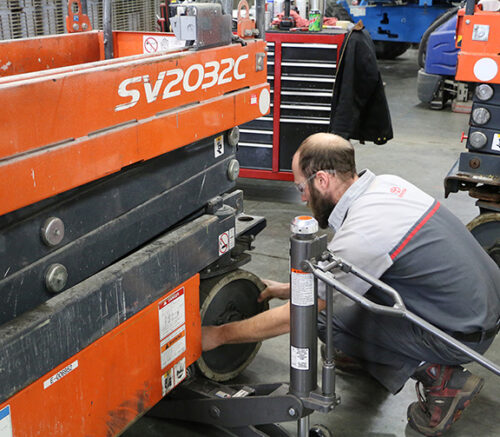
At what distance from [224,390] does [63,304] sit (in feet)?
3.21

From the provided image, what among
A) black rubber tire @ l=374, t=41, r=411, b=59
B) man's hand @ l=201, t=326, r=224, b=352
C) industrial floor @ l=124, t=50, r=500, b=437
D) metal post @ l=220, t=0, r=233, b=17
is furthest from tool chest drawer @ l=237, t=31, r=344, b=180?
black rubber tire @ l=374, t=41, r=411, b=59

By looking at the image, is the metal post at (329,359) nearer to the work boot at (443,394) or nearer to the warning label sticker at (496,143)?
the work boot at (443,394)

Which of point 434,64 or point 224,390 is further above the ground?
point 434,64

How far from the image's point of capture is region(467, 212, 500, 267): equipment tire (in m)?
3.86

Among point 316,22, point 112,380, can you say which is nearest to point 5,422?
point 112,380

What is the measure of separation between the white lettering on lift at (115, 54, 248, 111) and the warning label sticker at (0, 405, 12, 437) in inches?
32.4

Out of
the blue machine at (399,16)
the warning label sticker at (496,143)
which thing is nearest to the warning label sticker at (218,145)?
the warning label sticker at (496,143)

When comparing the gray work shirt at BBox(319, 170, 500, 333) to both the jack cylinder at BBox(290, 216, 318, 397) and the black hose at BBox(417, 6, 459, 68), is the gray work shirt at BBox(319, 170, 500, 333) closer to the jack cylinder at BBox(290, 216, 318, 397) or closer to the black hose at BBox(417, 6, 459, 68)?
the jack cylinder at BBox(290, 216, 318, 397)

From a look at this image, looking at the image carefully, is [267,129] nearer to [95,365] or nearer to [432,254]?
[432,254]

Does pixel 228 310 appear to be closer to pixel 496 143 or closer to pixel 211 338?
pixel 211 338

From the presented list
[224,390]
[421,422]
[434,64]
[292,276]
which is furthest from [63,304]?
[434,64]

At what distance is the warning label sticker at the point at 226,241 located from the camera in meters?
2.56

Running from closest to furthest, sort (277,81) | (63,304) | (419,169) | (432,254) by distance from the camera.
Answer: (63,304) < (432,254) < (277,81) < (419,169)

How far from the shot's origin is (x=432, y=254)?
2414 mm
